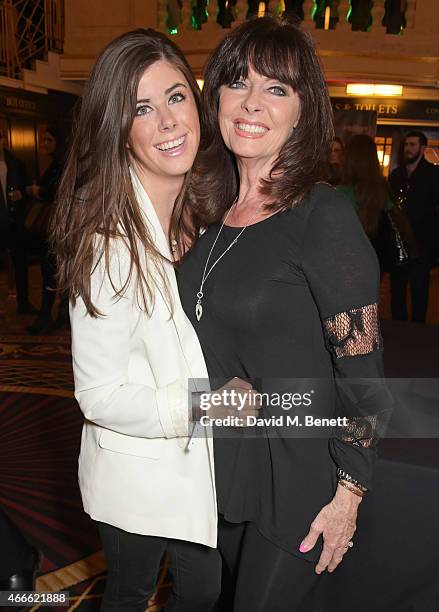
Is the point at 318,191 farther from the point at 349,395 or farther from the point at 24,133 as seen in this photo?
the point at 24,133

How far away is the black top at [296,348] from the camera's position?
1267mm

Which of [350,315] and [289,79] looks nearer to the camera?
[350,315]

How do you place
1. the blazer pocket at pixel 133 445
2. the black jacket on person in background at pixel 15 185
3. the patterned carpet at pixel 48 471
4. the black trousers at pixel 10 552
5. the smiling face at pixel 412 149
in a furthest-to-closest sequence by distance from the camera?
the black jacket on person in background at pixel 15 185, the smiling face at pixel 412 149, the patterned carpet at pixel 48 471, the black trousers at pixel 10 552, the blazer pocket at pixel 133 445

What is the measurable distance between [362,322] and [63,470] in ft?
7.62

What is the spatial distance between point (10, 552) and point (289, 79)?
5.74ft

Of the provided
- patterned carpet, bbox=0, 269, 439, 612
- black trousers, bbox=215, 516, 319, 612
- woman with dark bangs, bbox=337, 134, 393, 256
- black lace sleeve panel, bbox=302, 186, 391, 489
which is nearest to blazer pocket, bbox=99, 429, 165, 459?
black trousers, bbox=215, 516, 319, 612

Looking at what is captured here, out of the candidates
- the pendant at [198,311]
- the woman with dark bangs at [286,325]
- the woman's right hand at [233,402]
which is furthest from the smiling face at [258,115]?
the woman's right hand at [233,402]

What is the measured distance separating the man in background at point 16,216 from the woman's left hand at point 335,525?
5.06 m

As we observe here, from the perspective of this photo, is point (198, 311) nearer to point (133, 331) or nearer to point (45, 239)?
point (133, 331)

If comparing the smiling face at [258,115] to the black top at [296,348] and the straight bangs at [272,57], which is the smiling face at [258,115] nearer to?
the straight bangs at [272,57]

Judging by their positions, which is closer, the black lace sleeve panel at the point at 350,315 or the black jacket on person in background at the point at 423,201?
the black lace sleeve panel at the point at 350,315

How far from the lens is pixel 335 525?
1372 millimetres

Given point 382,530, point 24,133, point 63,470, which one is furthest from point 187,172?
point 24,133

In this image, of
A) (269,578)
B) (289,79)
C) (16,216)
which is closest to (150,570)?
(269,578)
